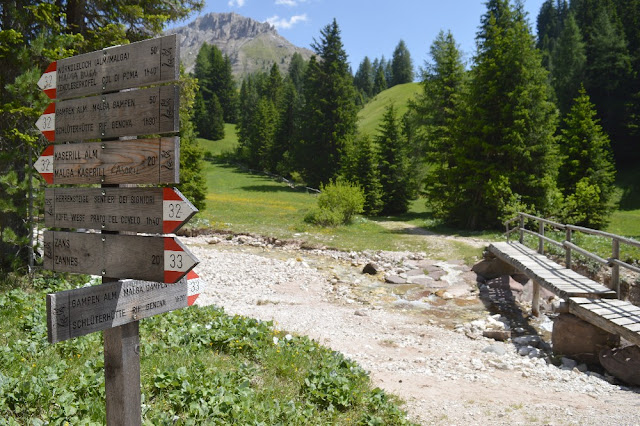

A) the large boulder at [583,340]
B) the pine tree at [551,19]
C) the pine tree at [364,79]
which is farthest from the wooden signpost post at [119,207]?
the pine tree at [364,79]

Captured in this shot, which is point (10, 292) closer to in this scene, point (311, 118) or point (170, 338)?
point (170, 338)

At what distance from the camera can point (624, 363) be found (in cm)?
786

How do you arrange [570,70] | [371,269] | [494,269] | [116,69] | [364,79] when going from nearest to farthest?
1. [116,69]
2. [494,269]
3. [371,269]
4. [570,70]
5. [364,79]

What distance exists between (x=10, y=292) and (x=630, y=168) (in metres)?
55.4

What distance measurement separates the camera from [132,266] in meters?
3.18

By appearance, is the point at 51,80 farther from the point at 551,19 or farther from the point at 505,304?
the point at 551,19

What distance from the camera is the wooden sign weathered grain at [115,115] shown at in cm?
316

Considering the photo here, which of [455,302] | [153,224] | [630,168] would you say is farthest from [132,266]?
[630,168]

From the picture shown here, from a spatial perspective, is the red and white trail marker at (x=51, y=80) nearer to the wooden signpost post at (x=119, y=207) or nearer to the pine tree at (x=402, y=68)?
the wooden signpost post at (x=119, y=207)

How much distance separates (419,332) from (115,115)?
842cm

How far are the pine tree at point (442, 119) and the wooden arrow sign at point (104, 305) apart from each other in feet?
81.9

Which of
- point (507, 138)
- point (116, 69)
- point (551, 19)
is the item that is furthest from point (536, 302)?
point (551, 19)

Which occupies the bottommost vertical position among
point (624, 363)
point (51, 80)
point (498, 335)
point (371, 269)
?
point (498, 335)

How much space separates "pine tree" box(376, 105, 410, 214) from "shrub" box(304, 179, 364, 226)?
9.70 meters
